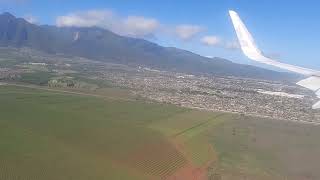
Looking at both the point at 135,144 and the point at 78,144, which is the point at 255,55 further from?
the point at 135,144

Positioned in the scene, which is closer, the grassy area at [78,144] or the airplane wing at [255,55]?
the airplane wing at [255,55]

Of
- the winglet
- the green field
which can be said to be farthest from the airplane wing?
the green field

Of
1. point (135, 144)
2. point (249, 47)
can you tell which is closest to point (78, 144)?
point (135, 144)

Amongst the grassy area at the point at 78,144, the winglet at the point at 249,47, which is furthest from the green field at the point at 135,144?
the winglet at the point at 249,47

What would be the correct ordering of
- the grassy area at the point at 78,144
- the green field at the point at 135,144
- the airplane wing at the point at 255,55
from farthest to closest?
Answer: the green field at the point at 135,144
the grassy area at the point at 78,144
the airplane wing at the point at 255,55

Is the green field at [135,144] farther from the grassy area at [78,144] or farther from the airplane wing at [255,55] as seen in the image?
the airplane wing at [255,55]

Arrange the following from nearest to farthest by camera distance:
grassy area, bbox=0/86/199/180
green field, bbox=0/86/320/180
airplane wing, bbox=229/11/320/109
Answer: airplane wing, bbox=229/11/320/109 → grassy area, bbox=0/86/199/180 → green field, bbox=0/86/320/180

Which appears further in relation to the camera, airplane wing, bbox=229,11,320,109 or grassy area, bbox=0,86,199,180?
grassy area, bbox=0,86,199,180

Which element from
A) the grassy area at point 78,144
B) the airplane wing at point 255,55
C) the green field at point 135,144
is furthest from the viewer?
the green field at point 135,144

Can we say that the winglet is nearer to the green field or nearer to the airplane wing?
the airplane wing
